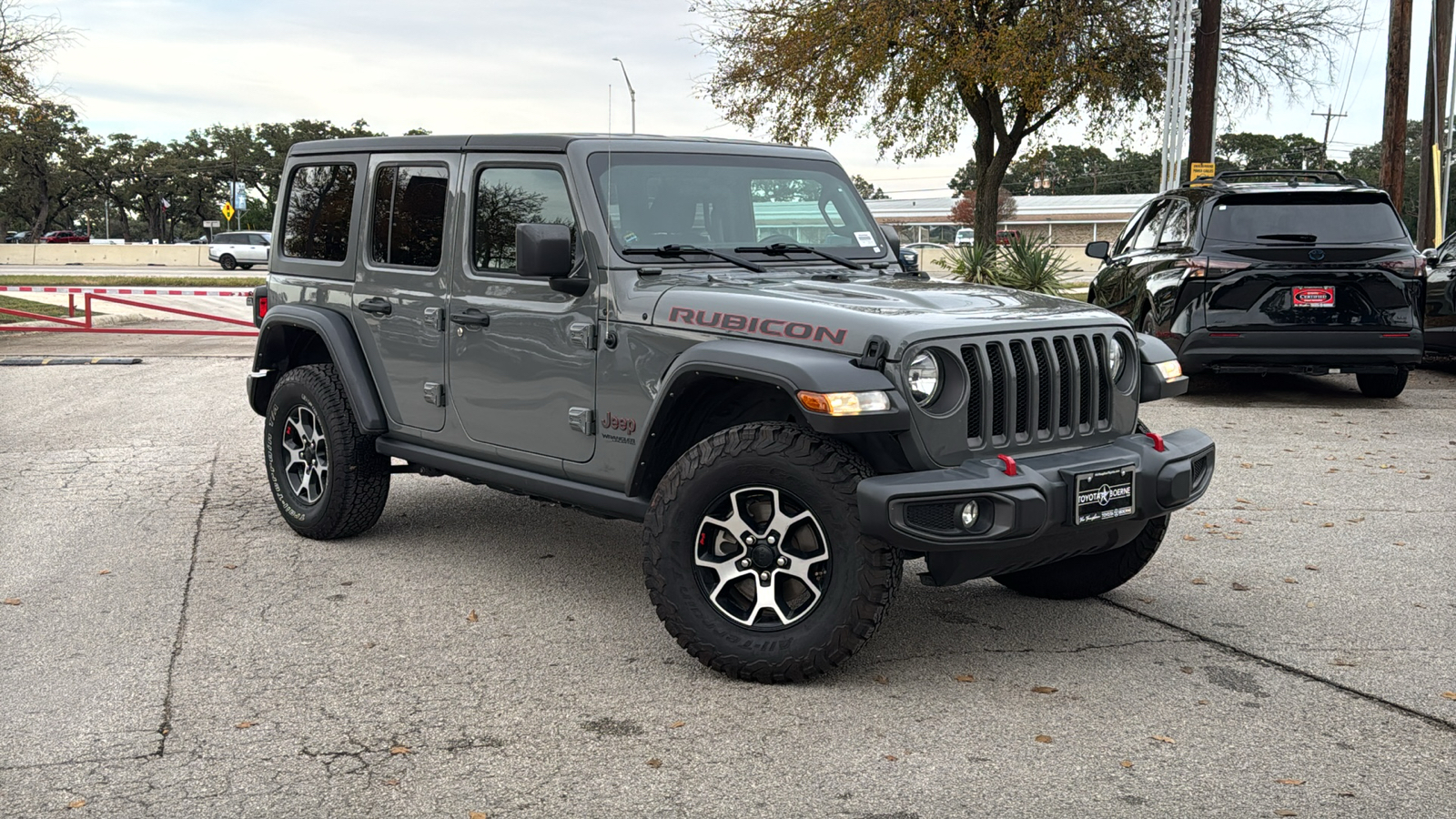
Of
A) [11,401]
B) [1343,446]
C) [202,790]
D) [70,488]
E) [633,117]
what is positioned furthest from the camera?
[11,401]

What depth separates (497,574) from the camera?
623cm

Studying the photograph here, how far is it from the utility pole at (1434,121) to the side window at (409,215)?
24837 mm

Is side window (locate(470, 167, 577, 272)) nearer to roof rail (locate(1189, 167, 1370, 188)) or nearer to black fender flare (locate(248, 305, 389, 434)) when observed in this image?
black fender flare (locate(248, 305, 389, 434))

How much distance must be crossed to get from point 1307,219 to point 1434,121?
2070 cm

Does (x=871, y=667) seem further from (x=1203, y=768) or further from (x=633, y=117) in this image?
(x=633, y=117)

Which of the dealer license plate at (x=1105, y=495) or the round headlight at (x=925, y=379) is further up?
the round headlight at (x=925, y=379)

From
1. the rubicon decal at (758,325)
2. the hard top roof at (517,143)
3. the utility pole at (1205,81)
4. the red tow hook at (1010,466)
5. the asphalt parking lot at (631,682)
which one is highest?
the utility pole at (1205,81)

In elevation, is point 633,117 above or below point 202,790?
above

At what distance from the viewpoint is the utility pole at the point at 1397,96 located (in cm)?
2186

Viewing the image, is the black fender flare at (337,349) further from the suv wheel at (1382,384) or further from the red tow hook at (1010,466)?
the suv wheel at (1382,384)

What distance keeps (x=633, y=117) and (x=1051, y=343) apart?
8.42 ft

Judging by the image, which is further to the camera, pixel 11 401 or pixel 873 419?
pixel 11 401

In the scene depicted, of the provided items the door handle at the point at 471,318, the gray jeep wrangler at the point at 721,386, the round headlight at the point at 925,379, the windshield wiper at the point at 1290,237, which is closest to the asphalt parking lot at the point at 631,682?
the gray jeep wrangler at the point at 721,386

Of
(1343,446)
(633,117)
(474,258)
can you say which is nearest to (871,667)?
(474,258)
